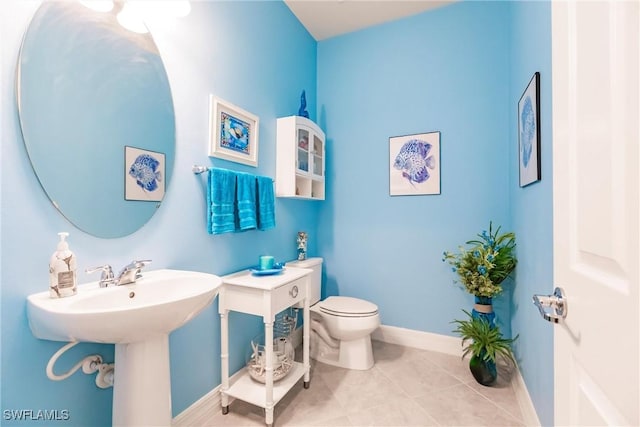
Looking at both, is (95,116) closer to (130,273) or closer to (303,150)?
(130,273)

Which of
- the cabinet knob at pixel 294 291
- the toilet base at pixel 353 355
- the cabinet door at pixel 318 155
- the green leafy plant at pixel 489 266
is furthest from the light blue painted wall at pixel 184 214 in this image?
the green leafy plant at pixel 489 266

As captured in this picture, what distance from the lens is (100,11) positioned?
1098mm

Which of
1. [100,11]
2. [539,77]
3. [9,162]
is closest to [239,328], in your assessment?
[9,162]

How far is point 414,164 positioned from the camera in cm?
235

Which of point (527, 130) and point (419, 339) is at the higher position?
point (527, 130)

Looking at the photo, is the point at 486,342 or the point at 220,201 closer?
the point at 220,201

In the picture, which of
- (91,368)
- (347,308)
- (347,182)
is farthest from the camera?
(347,182)

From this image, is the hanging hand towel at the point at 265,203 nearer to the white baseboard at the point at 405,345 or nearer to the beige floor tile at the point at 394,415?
the white baseboard at the point at 405,345

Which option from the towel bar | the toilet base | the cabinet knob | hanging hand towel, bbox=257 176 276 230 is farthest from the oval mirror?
the toilet base

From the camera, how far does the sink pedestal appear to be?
0.98 m

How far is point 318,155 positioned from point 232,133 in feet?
3.01

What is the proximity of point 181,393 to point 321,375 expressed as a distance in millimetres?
889

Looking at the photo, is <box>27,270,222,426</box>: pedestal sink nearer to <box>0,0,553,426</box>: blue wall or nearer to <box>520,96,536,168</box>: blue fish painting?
<box>0,0,553,426</box>: blue wall

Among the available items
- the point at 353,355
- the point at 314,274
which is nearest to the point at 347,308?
the point at 353,355
